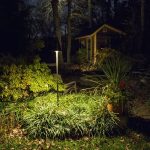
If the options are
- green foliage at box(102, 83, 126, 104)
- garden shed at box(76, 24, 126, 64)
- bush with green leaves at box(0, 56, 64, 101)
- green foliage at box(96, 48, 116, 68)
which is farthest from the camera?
garden shed at box(76, 24, 126, 64)

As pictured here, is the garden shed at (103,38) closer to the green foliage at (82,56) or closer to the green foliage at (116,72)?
the green foliage at (82,56)

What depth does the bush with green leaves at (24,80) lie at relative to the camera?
12781 mm

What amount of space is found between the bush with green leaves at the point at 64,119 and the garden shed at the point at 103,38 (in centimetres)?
2175

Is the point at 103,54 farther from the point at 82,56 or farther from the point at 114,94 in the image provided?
the point at 114,94

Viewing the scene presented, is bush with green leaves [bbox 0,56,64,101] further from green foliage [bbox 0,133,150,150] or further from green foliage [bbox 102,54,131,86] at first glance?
green foliage [bbox 0,133,150,150]

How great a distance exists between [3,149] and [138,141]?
3.70 meters

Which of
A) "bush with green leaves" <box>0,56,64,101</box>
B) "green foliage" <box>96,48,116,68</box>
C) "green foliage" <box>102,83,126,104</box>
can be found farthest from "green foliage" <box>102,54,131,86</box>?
"green foliage" <box>96,48,116,68</box>

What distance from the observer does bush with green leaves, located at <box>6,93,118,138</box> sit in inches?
416

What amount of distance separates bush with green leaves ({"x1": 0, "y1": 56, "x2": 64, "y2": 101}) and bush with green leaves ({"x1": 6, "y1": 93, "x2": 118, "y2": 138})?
970mm

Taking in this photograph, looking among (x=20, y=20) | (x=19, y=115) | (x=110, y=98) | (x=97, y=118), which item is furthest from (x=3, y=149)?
(x=20, y=20)

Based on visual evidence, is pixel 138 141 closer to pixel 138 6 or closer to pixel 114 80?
pixel 114 80

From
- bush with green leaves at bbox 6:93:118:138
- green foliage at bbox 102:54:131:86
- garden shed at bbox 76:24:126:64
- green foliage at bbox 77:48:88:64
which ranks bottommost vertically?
bush with green leaves at bbox 6:93:118:138

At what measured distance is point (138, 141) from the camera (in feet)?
34.4

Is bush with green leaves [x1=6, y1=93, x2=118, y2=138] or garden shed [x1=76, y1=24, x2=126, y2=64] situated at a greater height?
garden shed [x1=76, y1=24, x2=126, y2=64]
